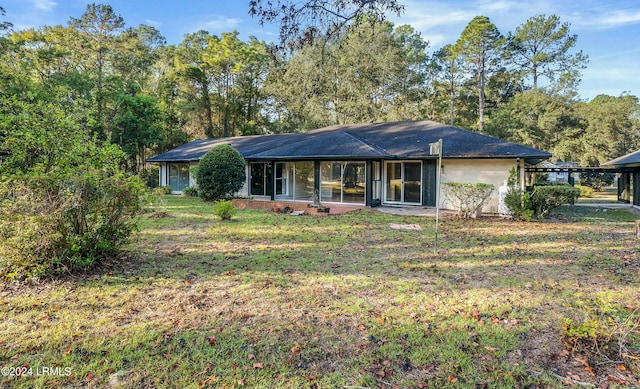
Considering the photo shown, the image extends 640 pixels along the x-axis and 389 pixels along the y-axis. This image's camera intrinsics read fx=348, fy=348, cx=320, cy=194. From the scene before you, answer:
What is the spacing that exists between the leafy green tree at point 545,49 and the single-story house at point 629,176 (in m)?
16.9

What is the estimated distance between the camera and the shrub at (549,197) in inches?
437

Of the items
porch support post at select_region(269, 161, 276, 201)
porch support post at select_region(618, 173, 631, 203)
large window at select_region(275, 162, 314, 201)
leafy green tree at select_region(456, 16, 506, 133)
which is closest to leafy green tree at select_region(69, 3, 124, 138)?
porch support post at select_region(269, 161, 276, 201)

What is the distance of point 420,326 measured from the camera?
3.58 meters

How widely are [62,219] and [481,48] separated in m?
34.2

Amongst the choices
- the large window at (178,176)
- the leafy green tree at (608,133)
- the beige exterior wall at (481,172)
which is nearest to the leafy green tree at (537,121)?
the leafy green tree at (608,133)

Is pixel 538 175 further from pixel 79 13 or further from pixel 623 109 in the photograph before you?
pixel 79 13

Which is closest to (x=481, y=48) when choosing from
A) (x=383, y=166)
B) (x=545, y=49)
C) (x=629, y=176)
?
(x=545, y=49)

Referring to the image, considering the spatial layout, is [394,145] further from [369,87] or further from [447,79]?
[447,79]

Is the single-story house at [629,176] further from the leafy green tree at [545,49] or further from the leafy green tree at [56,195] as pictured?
the leafy green tree at [56,195]

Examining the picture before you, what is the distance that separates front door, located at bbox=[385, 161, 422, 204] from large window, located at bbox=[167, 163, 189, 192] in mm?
11990

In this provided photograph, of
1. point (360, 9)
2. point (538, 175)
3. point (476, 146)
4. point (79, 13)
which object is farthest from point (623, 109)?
point (79, 13)

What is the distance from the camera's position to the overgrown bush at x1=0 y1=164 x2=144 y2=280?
14.0ft

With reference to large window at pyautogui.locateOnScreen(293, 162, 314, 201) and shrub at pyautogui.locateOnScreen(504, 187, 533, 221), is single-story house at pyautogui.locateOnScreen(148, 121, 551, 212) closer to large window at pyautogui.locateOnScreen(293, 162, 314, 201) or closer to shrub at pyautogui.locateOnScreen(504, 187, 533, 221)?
large window at pyautogui.locateOnScreen(293, 162, 314, 201)

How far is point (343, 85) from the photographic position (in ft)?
87.9
